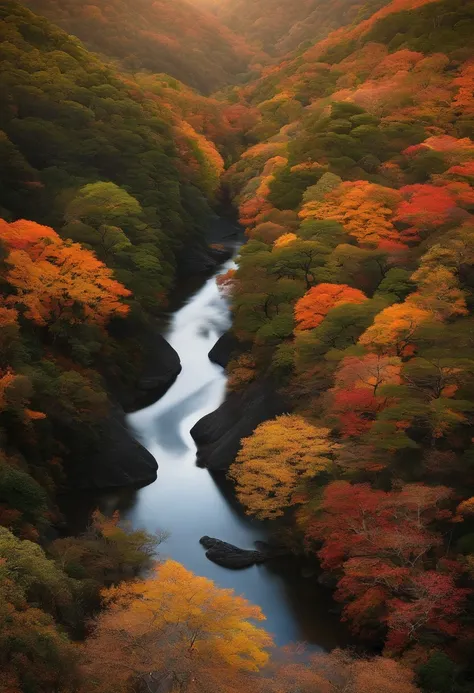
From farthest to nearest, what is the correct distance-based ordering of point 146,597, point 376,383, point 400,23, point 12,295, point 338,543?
point 400,23 → point 12,295 → point 376,383 → point 338,543 → point 146,597

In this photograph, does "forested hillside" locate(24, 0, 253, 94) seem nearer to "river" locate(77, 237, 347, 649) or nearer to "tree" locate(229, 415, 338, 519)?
"river" locate(77, 237, 347, 649)

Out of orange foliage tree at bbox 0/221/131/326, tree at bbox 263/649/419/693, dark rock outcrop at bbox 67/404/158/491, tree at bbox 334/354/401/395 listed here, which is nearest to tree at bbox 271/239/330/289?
orange foliage tree at bbox 0/221/131/326

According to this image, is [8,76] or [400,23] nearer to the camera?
[8,76]

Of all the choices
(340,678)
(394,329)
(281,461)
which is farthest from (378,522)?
(394,329)

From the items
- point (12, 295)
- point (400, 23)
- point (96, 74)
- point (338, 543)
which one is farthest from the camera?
point (400, 23)

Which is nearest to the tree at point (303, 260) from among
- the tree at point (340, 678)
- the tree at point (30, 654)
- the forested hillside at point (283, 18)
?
the tree at point (340, 678)

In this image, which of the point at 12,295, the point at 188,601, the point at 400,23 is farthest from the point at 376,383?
the point at 400,23

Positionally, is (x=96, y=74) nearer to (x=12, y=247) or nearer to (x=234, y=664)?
(x=12, y=247)

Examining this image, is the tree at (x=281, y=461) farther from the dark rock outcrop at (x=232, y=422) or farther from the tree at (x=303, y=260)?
the tree at (x=303, y=260)

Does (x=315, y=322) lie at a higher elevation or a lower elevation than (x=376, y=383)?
lower
